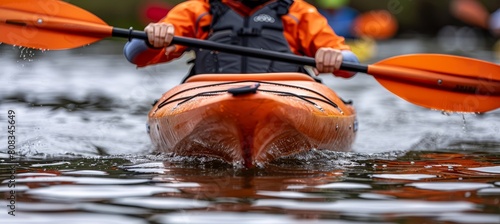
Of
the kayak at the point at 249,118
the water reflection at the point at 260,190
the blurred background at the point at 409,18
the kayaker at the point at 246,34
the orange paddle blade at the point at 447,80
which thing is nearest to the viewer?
the water reflection at the point at 260,190

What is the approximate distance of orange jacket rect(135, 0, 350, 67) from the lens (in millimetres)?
5969

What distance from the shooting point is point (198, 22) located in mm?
6008

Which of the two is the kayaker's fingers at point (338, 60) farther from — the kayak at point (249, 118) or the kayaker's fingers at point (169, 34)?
the kayaker's fingers at point (169, 34)

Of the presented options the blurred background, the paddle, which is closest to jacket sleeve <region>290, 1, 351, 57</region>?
the paddle

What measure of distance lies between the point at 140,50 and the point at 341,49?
4.46 ft

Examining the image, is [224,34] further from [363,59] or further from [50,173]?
[363,59]

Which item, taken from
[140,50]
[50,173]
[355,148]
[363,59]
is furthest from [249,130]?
[363,59]

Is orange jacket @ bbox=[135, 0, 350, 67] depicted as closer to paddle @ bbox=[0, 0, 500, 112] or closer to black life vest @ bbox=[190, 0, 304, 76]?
black life vest @ bbox=[190, 0, 304, 76]

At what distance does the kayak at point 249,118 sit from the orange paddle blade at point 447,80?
53 cm

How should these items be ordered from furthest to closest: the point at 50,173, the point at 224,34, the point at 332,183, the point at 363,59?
the point at 363,59 → the point at 224,34 → the point at 50,173 → the point at 332,183

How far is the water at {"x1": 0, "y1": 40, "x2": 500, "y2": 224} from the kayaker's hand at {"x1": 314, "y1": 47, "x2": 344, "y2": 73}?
54 cm

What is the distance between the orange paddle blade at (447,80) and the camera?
579cm

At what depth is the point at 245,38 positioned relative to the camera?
18.7 feet

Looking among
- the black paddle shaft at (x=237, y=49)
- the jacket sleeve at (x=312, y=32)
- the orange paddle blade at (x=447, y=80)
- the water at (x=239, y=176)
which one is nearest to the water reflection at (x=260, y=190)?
the water at (x=239, y=176)
